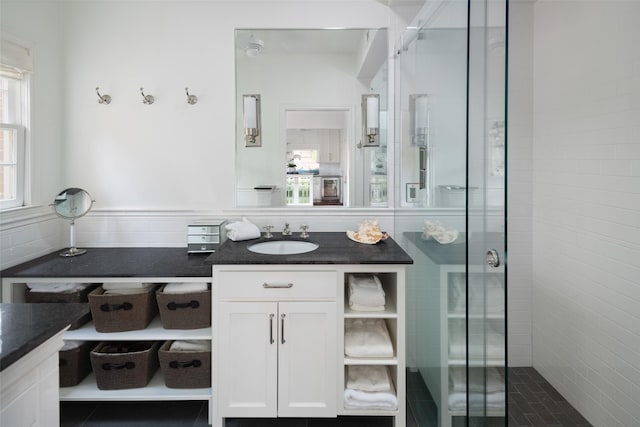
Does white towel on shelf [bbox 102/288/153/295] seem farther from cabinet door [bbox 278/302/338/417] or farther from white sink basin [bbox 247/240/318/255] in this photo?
cabinet door [bbox 278/302/338/417]

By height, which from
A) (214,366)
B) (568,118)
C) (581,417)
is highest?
(568,118)

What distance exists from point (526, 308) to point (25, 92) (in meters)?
3.45

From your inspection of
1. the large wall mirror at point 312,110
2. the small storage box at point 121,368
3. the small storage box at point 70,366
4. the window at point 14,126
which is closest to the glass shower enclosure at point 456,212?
the large wall mirror at point 312,110

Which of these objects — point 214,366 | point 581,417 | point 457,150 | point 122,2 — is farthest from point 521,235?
point 122,2

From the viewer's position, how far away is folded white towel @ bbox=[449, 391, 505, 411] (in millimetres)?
1209

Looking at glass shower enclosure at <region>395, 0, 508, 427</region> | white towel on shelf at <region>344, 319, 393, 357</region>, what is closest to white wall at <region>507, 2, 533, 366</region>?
glass shower enclosure at <region>395, 0, 508, 427</region>

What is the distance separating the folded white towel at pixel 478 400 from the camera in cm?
121

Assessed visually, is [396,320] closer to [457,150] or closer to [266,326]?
[266,326]

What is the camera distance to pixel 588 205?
7.24ft

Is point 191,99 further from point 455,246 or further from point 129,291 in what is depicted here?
point 455,246

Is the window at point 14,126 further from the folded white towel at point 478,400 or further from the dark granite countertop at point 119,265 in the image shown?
the folded white towel at point 478,400

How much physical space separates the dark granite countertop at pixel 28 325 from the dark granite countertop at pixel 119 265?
83 cm

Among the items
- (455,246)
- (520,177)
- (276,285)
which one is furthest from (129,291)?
(520,177)

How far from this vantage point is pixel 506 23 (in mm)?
1139
